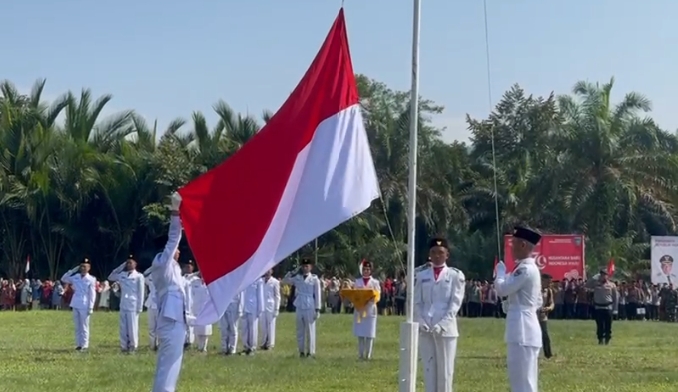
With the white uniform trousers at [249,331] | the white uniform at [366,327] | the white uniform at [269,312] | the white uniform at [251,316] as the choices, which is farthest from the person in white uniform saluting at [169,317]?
the white uniform at [269,312]

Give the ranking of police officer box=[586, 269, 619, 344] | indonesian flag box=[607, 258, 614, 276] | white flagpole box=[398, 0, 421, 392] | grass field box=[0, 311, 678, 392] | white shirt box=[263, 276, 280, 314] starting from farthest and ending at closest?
indonesian flag box=[607, 258, 614, 276] → police officer box=[586, 269, 619, 344] → white shirt box=[263, 276, 280, 314] → grass field box=[0, 311, 678, 392] → white flagpole box=[398, 0, 421, 392]

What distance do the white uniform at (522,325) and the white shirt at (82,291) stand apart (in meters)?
14.4

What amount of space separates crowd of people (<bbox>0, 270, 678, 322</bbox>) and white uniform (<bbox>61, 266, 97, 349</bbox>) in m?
16.2

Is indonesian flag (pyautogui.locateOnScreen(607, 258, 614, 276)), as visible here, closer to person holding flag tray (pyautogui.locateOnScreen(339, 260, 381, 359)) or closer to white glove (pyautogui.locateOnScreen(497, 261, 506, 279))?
person holding flag tray (pyautogui.locateOnScreen(339, 260, 381, 359))

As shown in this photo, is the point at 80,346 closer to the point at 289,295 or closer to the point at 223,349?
the point at 223,349

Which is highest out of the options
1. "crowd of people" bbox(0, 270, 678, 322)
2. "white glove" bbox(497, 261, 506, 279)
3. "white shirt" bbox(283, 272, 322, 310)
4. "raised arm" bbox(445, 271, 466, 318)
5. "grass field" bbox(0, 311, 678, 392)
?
"crowd of people" bbox(0, 270, 678, 322)

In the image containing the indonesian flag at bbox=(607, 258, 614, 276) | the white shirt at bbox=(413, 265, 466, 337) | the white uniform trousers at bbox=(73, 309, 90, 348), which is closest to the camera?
the white shirt at bbox=(413, 265, 466, 337)

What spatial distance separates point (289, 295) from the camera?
148 ft

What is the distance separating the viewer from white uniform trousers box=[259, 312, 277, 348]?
24.2 m

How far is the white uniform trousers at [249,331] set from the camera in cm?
2323

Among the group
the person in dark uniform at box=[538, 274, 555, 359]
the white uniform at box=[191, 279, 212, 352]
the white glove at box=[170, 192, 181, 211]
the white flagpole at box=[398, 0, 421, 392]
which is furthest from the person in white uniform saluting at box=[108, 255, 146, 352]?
the white flagpole at box=[398, 0, 421, 392]

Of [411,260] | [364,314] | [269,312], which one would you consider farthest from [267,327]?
[411,260]

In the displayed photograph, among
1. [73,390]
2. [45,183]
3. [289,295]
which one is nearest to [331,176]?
[73,390]

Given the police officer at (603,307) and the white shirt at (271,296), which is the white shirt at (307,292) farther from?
the police officer at (603,307)
